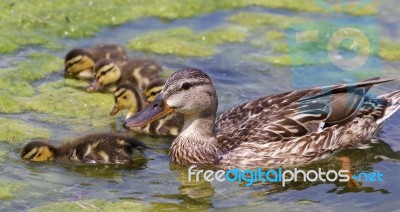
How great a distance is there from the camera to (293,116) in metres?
6.32

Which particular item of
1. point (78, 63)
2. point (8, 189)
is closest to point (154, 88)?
point (78, 63)

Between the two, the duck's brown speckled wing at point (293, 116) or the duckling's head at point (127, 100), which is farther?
the duckling's head at point (127, 100)

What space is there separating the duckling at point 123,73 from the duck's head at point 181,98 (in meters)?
1.59

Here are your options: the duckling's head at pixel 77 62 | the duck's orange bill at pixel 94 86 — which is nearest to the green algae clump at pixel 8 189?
the duck's orange bill at pixel 94 86

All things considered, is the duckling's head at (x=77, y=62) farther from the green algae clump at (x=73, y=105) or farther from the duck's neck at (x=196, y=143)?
the duck's neck at (x=196, y=143)

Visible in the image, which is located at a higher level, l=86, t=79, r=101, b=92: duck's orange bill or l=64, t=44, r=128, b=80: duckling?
l=64, t=44, r=128, b=80: duckling

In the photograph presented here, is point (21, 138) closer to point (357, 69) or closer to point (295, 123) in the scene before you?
point (295, 123)

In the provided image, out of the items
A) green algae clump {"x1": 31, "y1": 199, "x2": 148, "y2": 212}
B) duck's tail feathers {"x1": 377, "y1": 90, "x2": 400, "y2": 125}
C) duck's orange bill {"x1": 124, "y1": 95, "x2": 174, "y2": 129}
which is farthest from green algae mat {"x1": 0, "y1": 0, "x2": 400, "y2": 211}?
Answer: duck's orange bill {"x1": 124, "y1": 95, "x2": 174, "y2": 129}

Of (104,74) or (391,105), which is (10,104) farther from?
(391,105)

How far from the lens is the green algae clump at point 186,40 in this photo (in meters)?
8.75

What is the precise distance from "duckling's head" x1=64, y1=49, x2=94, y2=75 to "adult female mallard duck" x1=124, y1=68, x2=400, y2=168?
1.94m

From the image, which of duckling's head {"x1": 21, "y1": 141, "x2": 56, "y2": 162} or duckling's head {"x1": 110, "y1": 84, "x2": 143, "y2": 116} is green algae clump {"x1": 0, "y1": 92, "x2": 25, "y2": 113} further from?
duckling's head {"x1": 21, "y1": 141, "x2": 56, "y2": 162}

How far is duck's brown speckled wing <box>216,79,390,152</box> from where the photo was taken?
6293mm

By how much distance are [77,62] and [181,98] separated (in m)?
2.12
